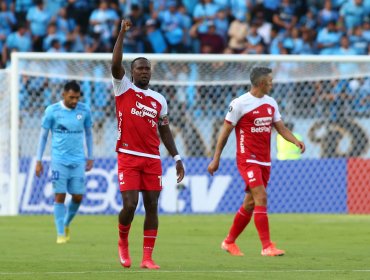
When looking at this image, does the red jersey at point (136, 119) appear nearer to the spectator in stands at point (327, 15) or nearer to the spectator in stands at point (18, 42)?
the spectator in stands at point (18, 42)

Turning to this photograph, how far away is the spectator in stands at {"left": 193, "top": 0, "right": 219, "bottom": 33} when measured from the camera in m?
26.0

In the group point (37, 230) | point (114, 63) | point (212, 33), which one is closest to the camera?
point (114, 63)

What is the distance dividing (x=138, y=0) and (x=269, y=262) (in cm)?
1589

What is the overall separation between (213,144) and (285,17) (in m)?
6.12

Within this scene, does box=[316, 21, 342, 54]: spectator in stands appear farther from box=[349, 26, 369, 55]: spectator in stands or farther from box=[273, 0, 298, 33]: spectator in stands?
box=[273, 0, 298, 33]: spectator in stands

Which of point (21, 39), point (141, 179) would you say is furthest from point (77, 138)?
point (21, 39)

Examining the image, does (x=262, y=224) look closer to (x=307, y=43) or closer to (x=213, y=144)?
(x=213, y=144)

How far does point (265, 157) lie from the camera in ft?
44.3

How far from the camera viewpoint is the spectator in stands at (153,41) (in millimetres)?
25406

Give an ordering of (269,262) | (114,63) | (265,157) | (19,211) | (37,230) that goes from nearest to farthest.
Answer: (114,63) → (269,262) → (265,157) → (37,230) → (19,211)

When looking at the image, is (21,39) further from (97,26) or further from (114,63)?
(114,63)

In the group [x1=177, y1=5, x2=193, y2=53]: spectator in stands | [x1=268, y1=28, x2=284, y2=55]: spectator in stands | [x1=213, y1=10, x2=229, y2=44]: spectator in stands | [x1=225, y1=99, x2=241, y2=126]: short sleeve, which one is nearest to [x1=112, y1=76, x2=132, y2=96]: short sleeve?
[x1=225, y1=99, x2=241, y2=126]: short sleeve

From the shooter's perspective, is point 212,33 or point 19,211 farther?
point 212,33

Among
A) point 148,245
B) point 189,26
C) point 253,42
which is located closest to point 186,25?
point 189,26
